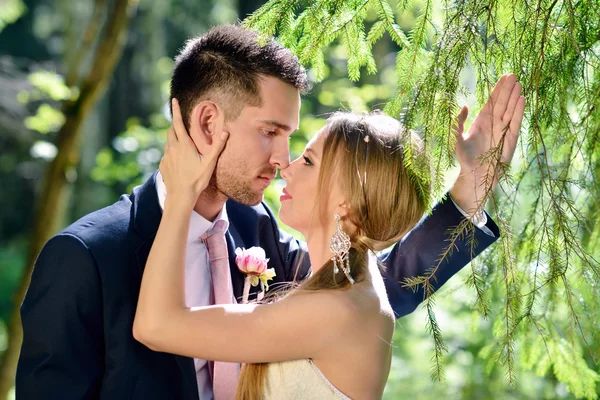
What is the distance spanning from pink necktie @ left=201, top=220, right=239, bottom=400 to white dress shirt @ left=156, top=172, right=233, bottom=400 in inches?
1.1

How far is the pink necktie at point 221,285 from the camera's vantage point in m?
2.55

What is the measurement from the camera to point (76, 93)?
5141 millimetres

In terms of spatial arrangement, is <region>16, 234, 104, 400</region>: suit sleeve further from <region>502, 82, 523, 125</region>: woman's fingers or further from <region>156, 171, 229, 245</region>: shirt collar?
<region>502, 82, 523, 125</region>: woman's fingers

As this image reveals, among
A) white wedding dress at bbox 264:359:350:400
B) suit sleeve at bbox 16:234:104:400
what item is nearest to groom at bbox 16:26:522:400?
suit sleeve at bbox 16:234:104:400

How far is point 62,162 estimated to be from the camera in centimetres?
496

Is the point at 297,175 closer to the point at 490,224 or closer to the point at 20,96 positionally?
the point at 490,224

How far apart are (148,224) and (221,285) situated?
32 cm

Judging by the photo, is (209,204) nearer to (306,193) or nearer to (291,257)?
(306,193)

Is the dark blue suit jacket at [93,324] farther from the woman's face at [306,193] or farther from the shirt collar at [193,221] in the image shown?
the woman's face at [306,193]

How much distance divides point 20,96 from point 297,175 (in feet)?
12.5

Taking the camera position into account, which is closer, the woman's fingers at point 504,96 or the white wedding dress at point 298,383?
the woman's fingers at point 504,96

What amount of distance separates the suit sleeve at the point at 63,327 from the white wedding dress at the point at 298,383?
0.53 metres


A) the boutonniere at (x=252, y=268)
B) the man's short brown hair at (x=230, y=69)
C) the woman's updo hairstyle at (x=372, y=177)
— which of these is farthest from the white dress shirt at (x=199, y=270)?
the man's short brown hair at (x=230, y=69)

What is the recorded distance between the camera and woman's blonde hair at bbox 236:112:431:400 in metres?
2.44
